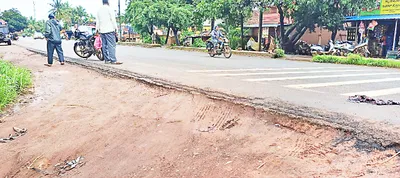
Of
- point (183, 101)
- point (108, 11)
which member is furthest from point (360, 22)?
point (183, 101)

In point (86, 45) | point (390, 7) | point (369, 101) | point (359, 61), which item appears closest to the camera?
point (369, 101)

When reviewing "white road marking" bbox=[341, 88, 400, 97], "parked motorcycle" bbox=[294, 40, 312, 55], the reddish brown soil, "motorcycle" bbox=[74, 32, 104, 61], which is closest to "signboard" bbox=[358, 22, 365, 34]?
"parked motorcycle" bbox=[294, 40, 312, 55]

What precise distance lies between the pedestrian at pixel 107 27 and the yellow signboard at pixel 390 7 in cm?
1426

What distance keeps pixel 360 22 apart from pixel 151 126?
1797 centimetres

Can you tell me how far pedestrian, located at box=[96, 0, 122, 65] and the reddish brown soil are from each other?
4.11 metres

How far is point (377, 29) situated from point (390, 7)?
2.27 m

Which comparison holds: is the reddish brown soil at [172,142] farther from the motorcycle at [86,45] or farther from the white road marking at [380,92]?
the motorcycle at [86,45]

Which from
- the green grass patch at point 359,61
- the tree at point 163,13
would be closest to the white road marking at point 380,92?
the green grass patch at point 359,61

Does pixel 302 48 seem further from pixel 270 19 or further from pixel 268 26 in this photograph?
pixel 270 19

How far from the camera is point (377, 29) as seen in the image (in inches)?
742

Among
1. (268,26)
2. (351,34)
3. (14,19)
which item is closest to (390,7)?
(351,34)

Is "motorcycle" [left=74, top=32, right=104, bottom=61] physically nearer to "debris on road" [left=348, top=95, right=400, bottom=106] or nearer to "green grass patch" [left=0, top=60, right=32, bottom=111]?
"green grass patch" [left=0, top=60, right=32, bottom=111]

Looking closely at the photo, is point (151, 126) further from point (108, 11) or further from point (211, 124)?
point (108, 11)

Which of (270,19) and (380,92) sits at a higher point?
(270,19)
